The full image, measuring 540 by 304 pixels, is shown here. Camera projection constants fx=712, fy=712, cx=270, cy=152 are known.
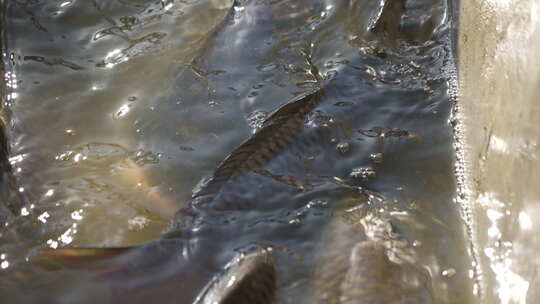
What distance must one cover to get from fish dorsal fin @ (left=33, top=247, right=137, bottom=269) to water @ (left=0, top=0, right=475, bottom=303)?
4 cm

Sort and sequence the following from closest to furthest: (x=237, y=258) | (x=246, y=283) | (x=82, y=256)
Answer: (x=246, y=283)
(x=82, y=256)
(x=237, y=258)

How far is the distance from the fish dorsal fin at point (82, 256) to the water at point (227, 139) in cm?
4

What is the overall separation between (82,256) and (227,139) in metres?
1.06

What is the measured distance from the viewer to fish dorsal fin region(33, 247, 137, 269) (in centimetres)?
242

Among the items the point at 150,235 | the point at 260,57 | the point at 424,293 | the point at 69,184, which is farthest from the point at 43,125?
the point at 424,293

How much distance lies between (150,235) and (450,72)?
1773 mm

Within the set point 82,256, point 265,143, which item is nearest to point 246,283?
point 82,256

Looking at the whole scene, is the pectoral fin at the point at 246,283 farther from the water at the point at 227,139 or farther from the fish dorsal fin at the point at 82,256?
the fish dorsal fin at the point at 82,256

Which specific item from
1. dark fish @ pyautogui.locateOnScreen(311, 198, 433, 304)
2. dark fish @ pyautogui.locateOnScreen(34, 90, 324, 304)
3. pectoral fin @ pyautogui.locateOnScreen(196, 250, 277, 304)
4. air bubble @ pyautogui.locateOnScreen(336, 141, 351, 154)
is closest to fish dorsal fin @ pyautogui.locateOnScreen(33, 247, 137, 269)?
dark fish @ pyautogui.locateOnScreen(34, 90, 324, 304)

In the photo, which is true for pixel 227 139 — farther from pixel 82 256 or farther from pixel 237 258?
pixel 82 256

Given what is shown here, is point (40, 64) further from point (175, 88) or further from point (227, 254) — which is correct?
point (227, 254)

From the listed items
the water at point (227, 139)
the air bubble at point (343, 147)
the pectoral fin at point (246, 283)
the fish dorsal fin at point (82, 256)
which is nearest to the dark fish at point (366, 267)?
the water at point (227, 139)

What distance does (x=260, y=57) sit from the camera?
3.84 meters

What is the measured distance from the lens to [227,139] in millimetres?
3295
